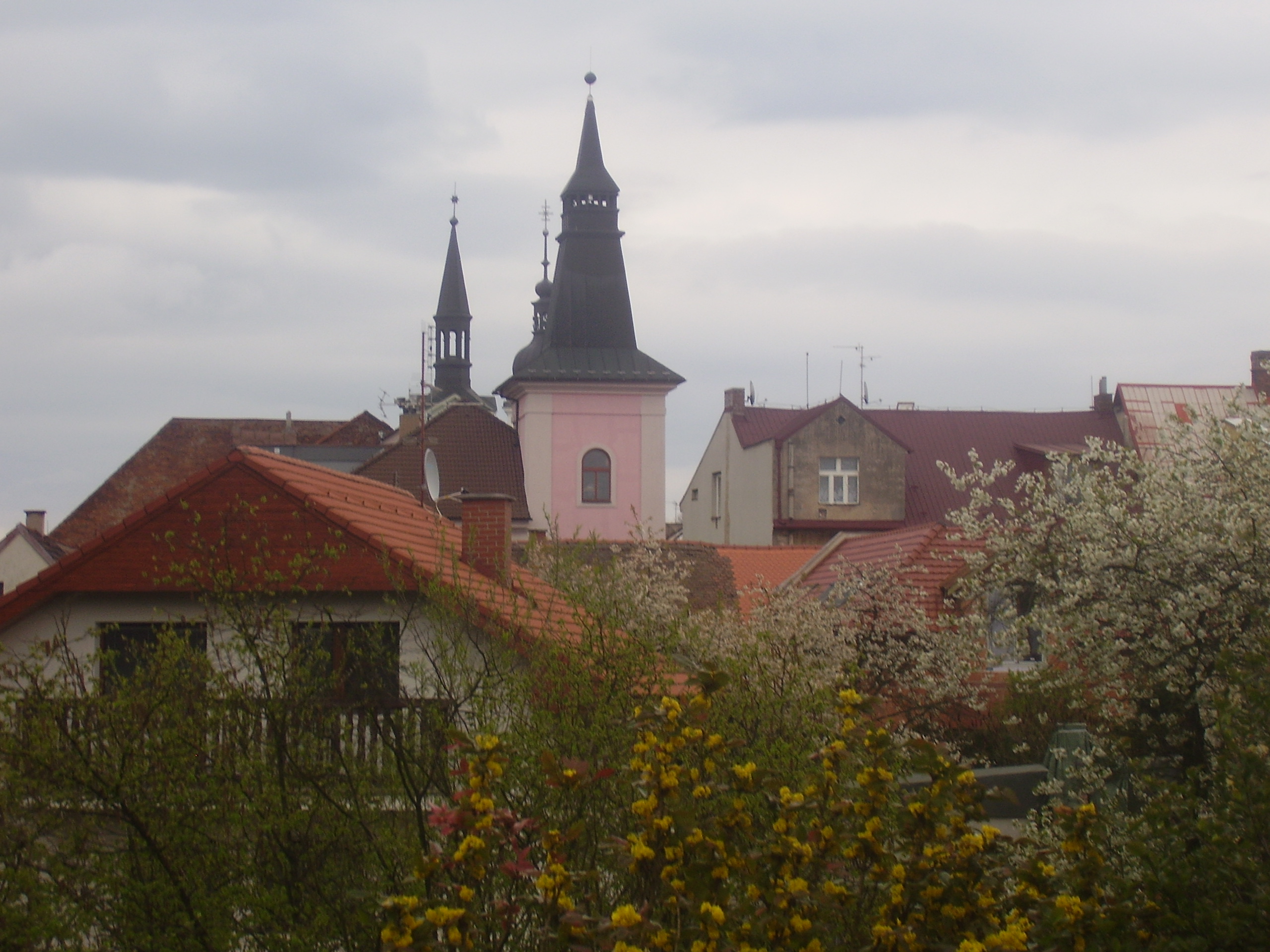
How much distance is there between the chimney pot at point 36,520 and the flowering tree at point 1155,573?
53658 millimetres

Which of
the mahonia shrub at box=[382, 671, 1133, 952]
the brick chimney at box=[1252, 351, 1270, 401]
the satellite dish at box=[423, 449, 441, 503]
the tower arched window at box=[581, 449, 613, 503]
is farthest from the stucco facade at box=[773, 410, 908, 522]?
the mahonia shrub at box=[382, 671, 1133, 952]

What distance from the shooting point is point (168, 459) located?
→ 56281mm

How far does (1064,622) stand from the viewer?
9.81 meters

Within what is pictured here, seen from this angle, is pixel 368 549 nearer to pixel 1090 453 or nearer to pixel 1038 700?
pixel 1090 453

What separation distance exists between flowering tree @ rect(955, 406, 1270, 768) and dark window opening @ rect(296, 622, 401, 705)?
15.2ft

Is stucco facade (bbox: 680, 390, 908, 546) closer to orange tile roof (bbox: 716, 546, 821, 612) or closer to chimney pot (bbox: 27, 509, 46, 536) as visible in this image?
orange tile roof (bbox: 716, 546, 821, 612)

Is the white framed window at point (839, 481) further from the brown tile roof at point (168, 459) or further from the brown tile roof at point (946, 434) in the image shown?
the brown tile roof at point (168, 459)

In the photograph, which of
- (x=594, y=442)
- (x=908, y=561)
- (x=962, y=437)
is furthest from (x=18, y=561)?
(x=908, y=561)

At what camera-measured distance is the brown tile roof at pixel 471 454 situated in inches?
1822

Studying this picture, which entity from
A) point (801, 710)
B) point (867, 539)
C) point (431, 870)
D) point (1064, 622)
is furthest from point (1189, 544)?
point (867, 539)

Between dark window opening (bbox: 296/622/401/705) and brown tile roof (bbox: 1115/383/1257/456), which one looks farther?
brown tile roof (bbox: 1115/383/1257/456)

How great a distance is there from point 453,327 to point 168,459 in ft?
71.5

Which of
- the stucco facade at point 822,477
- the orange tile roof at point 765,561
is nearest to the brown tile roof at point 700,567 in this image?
the orange tile roof at point 765,561

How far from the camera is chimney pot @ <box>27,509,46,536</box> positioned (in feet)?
188
